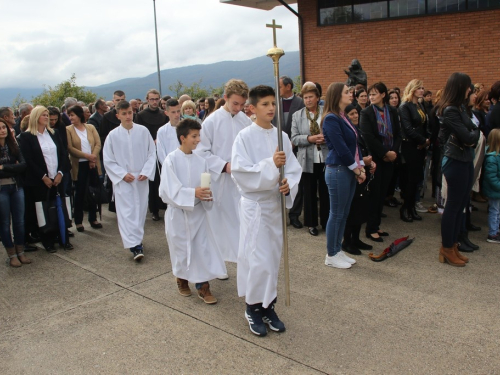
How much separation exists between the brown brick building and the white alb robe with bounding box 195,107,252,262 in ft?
31.2

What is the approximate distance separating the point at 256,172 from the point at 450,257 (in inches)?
111

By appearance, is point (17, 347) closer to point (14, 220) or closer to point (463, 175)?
point (14, 220)

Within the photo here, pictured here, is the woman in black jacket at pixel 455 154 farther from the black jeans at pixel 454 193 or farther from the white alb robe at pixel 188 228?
the white alb robe at pixel 188 228

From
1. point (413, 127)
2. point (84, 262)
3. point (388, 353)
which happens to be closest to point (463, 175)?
point (413, 127)

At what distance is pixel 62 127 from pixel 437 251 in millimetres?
5466

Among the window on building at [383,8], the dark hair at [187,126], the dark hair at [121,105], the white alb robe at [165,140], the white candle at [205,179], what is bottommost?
the white candle at [205,179]

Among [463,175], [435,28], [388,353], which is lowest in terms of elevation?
[388,353]

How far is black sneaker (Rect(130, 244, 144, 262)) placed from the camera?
19.0ft

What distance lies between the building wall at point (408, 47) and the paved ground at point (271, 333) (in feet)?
27.0

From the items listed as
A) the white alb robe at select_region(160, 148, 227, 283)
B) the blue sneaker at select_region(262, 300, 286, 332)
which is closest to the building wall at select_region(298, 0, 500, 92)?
the white alb robe at select_region(160, 148, 227, 283)

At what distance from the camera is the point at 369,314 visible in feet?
13.5

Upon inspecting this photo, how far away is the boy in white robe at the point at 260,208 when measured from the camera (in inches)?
146

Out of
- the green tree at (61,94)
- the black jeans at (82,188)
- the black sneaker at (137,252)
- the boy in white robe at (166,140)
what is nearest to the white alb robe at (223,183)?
the black sneaker at (137,252)

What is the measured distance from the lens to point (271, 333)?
12.7ft
